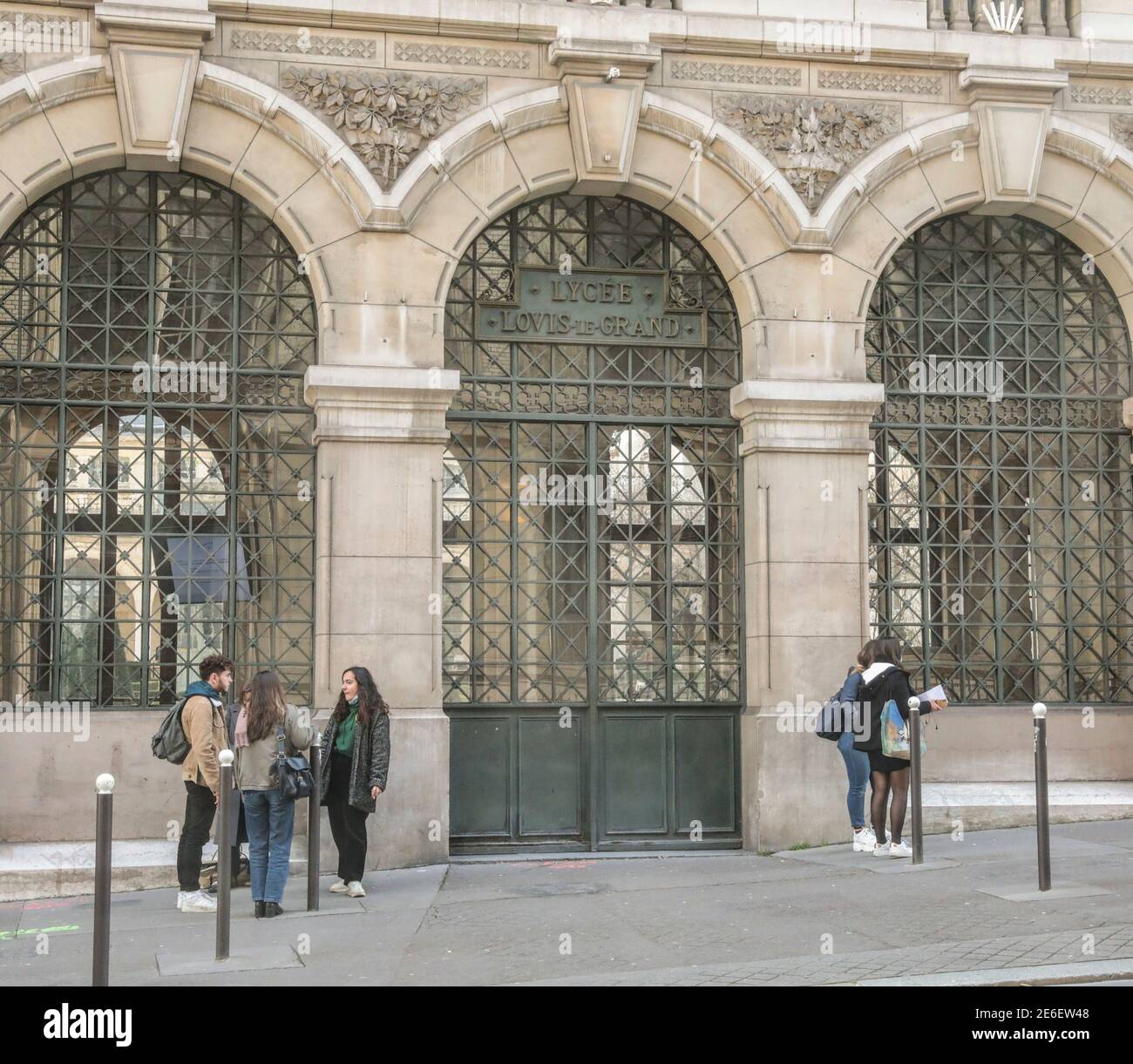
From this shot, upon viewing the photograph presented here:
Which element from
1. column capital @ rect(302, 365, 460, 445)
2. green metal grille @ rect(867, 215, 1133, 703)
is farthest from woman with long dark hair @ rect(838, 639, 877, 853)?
column capital @ rect(302, 365, 460, 445)

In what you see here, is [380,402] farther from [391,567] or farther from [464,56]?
[464,56]

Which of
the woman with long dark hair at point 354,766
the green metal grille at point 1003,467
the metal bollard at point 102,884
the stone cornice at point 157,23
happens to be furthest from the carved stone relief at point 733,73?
the metal bollard at point 102,884

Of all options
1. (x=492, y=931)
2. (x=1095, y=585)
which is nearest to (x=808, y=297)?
(x=1095, y=585)

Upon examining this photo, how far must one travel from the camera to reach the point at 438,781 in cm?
1245

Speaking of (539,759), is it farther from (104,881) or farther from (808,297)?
(104,881)

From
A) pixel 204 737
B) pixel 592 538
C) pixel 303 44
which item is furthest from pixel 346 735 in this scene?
pixel 303 44

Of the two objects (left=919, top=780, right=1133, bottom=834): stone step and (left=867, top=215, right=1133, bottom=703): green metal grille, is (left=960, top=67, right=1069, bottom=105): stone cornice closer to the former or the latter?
(left=867, top=215, right=1133, bottom=703): green metal grille

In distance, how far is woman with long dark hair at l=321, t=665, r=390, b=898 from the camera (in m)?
10.9

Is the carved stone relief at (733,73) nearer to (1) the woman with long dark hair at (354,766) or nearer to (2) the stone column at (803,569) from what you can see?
(2) the stone column at (803,569)

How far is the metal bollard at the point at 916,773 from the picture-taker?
11.1 m

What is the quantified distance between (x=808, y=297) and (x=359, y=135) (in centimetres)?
416

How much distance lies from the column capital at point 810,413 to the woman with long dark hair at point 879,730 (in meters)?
2.10

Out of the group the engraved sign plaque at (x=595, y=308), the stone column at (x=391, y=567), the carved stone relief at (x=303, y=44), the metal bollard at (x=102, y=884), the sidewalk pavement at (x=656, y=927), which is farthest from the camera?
the engraved sign plaque at (x=595, y=308)

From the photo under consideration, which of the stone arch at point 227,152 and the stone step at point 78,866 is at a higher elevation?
the stone arch at point 227,152
